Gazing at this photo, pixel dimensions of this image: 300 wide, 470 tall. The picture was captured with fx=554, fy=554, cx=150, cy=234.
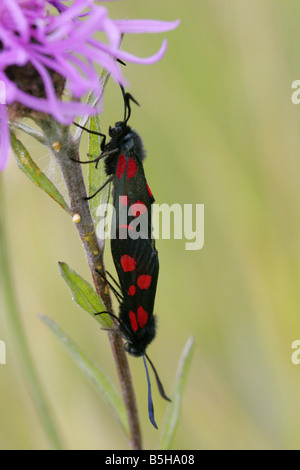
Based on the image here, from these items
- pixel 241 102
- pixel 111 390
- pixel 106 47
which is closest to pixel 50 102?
pixel 106 47

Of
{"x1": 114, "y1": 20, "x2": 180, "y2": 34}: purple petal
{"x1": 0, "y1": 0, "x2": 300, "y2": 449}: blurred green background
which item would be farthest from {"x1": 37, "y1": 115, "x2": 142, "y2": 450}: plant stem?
{"x1": 0, "y1": 0, "x2": 300, "y2": 449}: blurred green background

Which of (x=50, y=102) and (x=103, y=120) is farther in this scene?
(x=103, y=120)

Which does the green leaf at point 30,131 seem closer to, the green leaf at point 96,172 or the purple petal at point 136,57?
the green leaf at point 96,172

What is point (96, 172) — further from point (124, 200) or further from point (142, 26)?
point (142, 26)

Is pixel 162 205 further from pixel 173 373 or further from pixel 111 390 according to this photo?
pixel 111 390

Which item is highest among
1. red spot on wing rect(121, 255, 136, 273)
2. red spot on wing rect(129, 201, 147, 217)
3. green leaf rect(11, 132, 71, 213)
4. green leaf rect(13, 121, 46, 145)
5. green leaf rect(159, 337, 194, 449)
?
green leaf rect(13, 121, 46, 145)

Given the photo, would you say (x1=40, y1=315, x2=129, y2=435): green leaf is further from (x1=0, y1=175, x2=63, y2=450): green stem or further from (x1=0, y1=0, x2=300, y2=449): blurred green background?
(x1=0, y1=0, x2=300, y2=449): blurred green background
